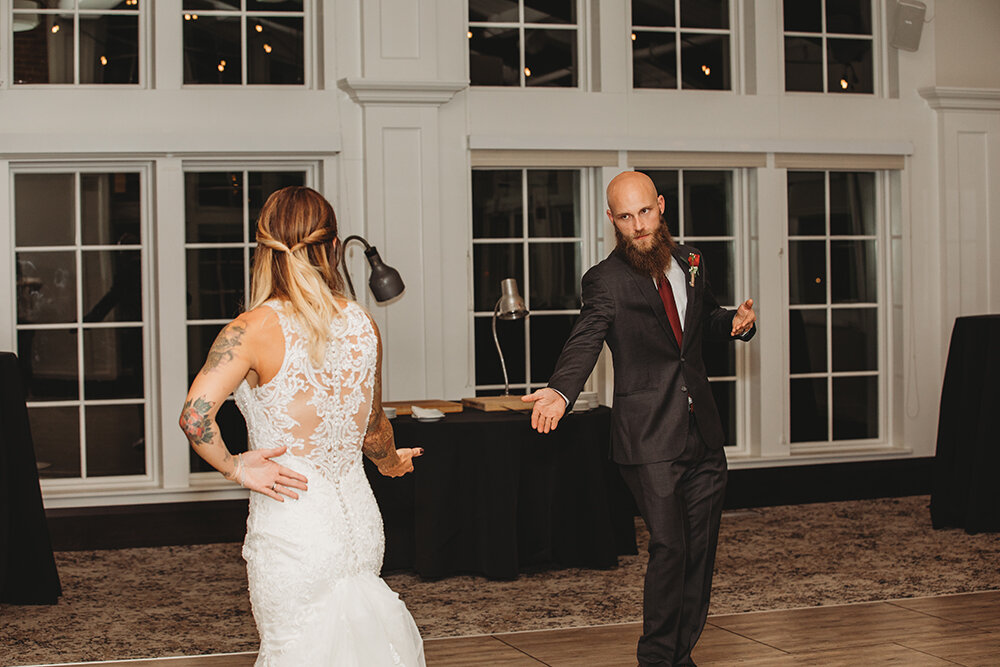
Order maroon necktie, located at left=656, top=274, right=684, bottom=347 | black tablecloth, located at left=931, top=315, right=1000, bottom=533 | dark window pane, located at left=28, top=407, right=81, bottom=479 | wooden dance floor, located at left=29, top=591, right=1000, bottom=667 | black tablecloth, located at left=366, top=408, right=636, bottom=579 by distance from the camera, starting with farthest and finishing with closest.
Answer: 1. dark window pane, located at left=28, top=407, right=81, bottom=479
2. black tablecloth, located at left=931, top=315, right=1000, bottom=533
3. black tablecloth, located at left=366, top=408, right=636, bottom=579
4. wooden dance floor, located at left=29, top=591, right=1000, bottom=667
5. maroon necktie, located at left=656, top=274, right=684, bottom=347

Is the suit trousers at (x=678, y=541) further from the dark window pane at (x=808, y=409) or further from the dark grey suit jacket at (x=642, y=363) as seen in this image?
the dark window pane at (x=808, y=409)

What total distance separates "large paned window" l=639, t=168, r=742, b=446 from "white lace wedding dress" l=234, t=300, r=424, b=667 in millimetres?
4923

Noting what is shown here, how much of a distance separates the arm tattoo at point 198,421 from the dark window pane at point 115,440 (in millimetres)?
4421

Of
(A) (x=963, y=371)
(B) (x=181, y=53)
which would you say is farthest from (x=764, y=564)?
(B) (x=181, y=53)

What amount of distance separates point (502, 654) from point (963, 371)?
3.53 metres

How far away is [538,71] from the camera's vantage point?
671 centimetres

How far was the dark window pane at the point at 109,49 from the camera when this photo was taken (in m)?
6.24

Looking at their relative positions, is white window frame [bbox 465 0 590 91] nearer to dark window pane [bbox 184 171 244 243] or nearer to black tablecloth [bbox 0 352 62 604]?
dark window pane [bbox 184 171 244 243]

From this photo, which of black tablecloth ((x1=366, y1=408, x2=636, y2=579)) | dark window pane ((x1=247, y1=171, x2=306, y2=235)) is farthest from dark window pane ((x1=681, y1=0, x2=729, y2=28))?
black tablecloth ((x1=366, y1=408, x2=636, y2=579))

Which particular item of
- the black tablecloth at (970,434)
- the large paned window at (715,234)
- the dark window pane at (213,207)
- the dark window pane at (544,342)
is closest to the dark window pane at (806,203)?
the large paned window at (715,234)

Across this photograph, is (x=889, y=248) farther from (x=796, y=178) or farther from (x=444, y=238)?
(x=444, y=238)

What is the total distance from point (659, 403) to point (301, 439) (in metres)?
1.56

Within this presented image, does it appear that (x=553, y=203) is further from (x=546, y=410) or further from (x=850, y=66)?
(x=546, y=410)

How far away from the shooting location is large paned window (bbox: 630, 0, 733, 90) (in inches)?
269
